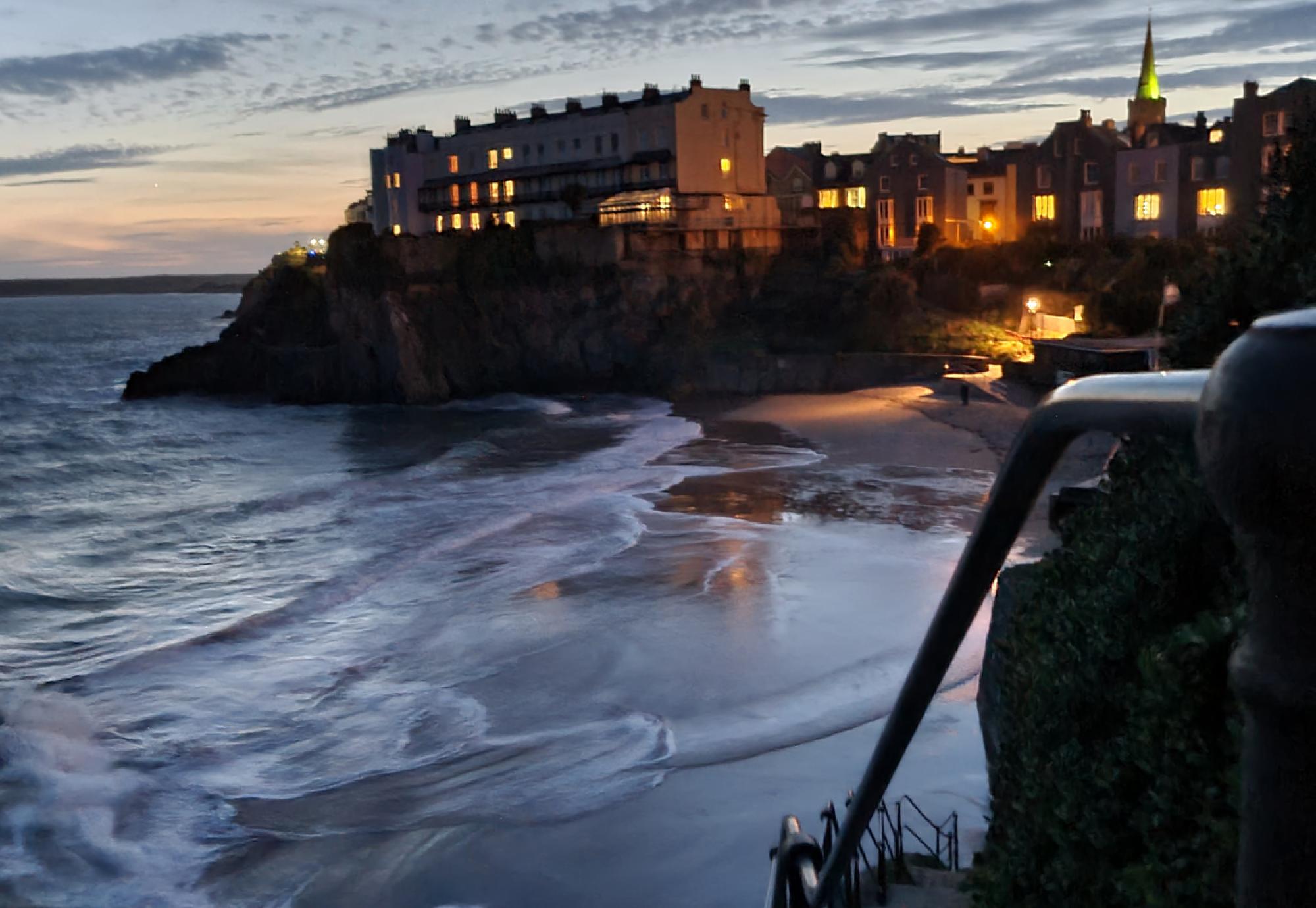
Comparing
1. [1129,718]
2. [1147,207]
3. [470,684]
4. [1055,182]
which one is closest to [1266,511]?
[1129,718]

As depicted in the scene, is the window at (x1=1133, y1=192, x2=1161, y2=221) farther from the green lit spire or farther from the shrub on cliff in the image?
the shrub on cliff

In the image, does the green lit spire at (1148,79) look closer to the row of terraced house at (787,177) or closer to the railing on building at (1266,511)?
the row of terraced house at (787,177)

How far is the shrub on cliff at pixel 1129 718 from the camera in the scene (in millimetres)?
3578

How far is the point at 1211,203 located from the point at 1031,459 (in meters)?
63.0

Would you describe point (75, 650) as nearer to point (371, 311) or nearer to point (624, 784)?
point (624, 784)

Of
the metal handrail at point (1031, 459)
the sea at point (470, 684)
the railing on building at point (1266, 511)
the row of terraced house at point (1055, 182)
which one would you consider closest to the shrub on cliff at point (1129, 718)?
the metal handrail at point (1031, 459)

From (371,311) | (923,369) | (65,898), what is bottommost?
(65,898)

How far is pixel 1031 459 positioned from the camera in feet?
4.17

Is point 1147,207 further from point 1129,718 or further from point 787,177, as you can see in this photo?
point 1129,718

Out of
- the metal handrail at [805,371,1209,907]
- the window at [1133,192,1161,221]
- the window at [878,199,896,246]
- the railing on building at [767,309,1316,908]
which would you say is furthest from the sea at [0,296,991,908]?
the window at [878,199,896,246]

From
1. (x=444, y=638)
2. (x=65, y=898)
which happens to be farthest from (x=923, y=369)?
(x=65, y=898)

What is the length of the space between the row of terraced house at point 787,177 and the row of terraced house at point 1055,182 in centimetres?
9

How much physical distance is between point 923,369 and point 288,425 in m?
32.3

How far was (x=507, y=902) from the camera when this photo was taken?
446 inches
